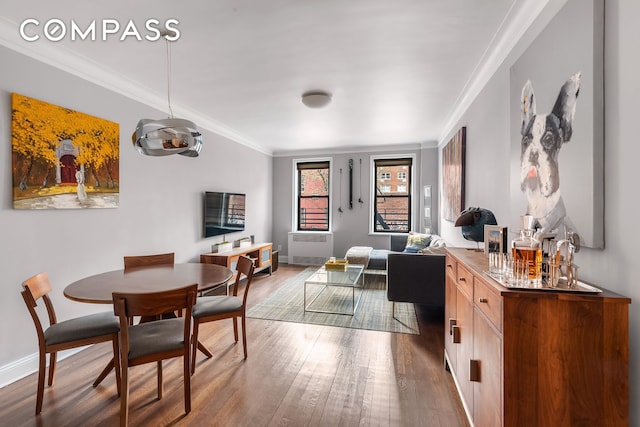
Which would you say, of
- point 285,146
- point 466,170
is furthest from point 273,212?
point 466,170

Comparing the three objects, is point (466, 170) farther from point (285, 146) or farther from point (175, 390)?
point (285, 146)

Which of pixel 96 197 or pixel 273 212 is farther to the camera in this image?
pixel 273 212

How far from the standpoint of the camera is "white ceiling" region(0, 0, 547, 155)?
1.92 m

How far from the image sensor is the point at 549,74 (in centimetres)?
155

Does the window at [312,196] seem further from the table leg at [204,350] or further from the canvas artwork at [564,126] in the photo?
the canvas artwork at [564,126]

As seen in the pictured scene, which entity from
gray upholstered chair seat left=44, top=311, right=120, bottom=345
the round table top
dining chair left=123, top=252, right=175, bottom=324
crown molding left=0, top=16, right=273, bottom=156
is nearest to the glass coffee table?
the round table top

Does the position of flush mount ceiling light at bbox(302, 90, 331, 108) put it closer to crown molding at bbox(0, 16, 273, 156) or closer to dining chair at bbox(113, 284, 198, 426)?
crown molding at bbox(0, 16, 273, 156)

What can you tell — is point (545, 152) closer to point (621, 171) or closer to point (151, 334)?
point (621, 171)

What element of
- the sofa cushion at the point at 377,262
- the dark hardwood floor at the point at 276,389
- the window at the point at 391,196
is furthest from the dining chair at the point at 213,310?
the window at the point at 391,196

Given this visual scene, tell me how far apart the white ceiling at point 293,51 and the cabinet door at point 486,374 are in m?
1.86

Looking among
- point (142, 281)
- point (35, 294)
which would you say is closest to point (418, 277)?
point (142, 281)

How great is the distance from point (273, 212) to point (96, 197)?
424 centimetres

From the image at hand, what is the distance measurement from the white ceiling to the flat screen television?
4.20ft

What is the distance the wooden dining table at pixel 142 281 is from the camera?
71.7 inches
